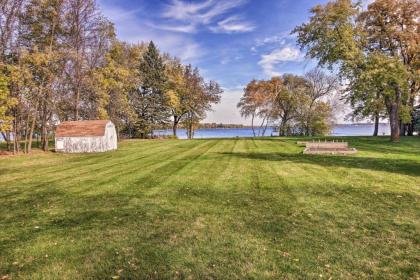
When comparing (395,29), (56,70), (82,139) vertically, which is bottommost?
(82,139)

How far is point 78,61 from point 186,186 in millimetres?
21459

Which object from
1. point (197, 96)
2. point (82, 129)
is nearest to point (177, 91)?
point (197, 96)

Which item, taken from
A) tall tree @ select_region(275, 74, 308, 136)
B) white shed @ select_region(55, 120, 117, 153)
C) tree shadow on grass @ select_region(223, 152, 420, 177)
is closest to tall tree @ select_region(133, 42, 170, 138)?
white shed @ select_region(55, 120, 117, 153)

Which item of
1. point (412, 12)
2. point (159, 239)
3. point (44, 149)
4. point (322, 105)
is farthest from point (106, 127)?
point (322, 105)

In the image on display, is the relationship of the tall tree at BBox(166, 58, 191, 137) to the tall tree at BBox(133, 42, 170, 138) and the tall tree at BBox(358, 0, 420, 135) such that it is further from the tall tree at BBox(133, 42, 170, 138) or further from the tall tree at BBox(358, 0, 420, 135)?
the tall tree at BBox(358, 0, 420, 135)

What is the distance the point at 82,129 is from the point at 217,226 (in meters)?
22.3

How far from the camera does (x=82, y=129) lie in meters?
25.4

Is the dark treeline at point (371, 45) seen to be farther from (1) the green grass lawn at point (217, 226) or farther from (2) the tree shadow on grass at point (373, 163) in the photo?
(1) the green grass lawn at point (217, 226)

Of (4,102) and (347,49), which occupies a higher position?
(347,49)

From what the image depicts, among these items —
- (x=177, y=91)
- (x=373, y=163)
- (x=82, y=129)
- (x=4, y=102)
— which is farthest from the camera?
(x=177, y=91)

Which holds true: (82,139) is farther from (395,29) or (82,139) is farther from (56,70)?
(395,29)

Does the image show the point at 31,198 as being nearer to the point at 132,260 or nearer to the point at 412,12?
the point at 132,260

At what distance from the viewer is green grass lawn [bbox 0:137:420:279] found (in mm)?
4727

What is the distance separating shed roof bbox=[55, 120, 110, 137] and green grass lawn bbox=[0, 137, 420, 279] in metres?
13.6
